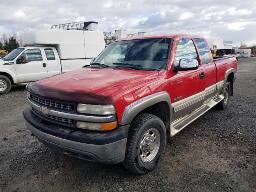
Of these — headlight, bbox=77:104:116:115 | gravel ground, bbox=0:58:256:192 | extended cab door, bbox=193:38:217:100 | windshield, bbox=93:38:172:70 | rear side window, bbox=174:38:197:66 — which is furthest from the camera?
extended cab door, bbox=193:38:217:100

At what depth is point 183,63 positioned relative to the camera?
4160 millimetres

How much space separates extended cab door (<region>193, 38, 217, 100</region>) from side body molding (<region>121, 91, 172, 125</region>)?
5.52ft

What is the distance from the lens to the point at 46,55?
11.7 meters

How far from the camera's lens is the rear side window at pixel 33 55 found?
11117mm

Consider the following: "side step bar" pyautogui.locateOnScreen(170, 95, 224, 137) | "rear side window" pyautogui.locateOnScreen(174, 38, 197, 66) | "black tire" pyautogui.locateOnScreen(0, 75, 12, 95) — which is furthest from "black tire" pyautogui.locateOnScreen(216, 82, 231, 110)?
"black tire" pyautogui.locateOnScreen(0, 75, 12, 95)

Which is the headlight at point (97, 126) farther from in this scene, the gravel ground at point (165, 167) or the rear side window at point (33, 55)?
the rear side window at point (33, 55)

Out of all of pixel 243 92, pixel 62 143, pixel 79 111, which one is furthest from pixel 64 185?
pixel 243 92

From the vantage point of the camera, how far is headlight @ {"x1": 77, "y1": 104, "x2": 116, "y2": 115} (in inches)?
123

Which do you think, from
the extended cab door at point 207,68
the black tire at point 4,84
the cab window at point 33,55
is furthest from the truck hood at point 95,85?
the cab window at point 33,55

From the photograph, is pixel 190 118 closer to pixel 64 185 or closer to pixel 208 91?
pixel 208 91

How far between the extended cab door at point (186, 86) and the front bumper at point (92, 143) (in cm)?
136

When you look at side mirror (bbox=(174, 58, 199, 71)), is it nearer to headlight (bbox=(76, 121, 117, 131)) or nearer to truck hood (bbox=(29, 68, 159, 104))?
truck hood (bbox=(29, 68, 159, 104))

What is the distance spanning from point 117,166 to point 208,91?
2.59m

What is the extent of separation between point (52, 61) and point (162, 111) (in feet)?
28.2
